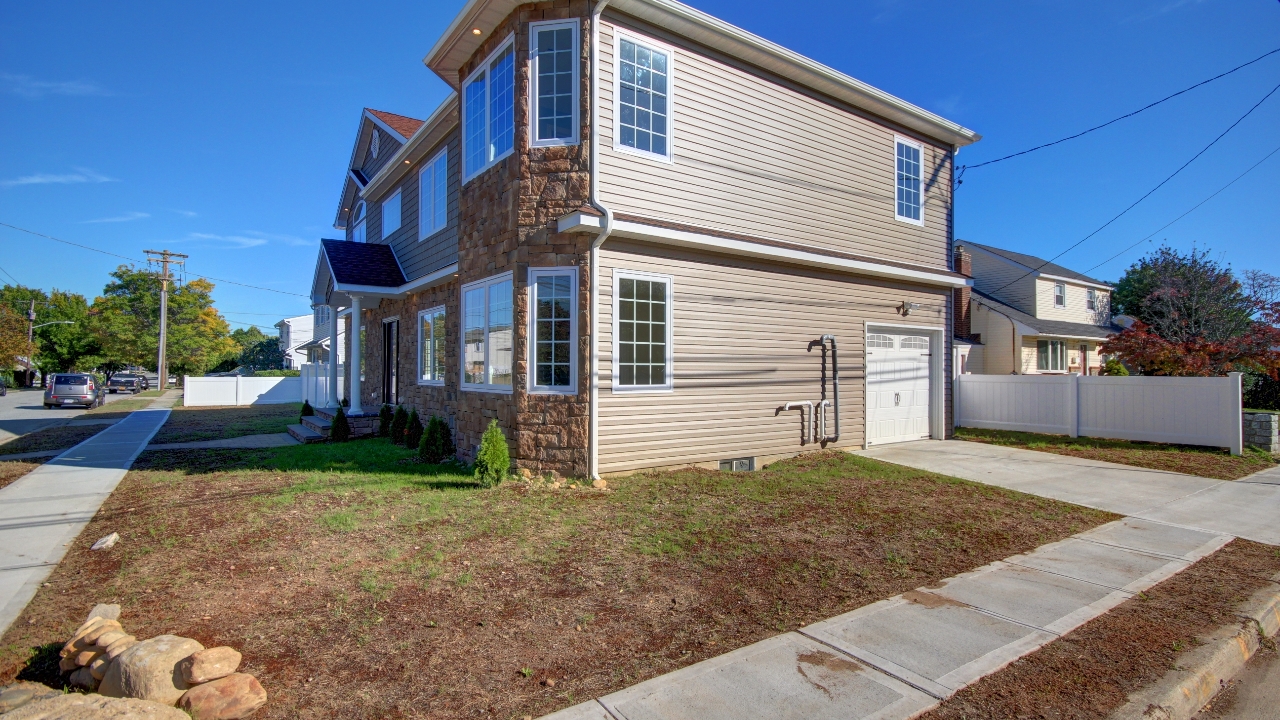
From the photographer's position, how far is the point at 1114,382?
11875 millimetres

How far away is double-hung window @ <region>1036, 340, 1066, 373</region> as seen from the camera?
76.7ft

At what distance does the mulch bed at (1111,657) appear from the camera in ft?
10.3

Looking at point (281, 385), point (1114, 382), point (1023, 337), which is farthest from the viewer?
point (281, 385)

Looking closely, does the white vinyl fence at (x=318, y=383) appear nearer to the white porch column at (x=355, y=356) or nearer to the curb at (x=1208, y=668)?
the white porch column at (x=355, y=356)

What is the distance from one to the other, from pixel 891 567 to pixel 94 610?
5531 millimetres

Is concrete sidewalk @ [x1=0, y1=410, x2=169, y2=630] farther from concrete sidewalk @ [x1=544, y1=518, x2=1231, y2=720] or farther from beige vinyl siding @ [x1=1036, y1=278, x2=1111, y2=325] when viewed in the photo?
beige vinyl siding @ [x1=1036, y1=278, x2=1111, y2=325]

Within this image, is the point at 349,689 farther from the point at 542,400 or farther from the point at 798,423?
the point at 798,423

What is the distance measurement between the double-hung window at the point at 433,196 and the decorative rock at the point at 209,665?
9.38 m

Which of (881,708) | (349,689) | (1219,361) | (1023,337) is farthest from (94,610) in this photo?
(1023,337)

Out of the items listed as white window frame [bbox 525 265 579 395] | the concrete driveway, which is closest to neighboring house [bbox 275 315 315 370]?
white window frame [bbox 525 265 579 395]

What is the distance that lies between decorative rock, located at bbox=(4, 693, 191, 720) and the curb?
4.41 meters

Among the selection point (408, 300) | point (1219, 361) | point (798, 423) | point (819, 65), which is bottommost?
point (798, 423)

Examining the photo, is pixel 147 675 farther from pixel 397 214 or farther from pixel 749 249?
pixel 397 214

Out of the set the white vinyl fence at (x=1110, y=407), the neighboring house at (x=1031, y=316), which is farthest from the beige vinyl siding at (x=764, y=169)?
the neighboring house at (x=1031, y=316)
